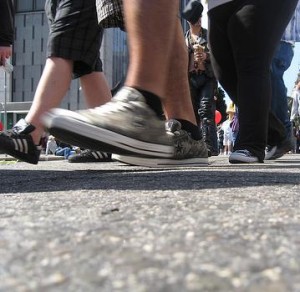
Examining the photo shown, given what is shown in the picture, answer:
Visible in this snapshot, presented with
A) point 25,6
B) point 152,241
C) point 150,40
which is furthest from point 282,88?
point 25,6

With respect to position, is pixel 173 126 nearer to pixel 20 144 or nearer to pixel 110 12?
pixel 110 12

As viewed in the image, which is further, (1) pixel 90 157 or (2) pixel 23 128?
(1) pixel 90 157

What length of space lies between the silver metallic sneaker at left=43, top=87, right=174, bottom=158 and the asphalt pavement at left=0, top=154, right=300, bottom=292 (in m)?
0.29

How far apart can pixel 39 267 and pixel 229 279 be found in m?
0.19

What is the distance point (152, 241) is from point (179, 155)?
1218 mm

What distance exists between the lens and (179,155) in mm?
1826

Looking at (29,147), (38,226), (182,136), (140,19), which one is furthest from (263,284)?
(29,147)

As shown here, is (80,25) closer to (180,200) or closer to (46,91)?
(46,91)

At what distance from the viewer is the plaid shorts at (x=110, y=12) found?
1.87 meters

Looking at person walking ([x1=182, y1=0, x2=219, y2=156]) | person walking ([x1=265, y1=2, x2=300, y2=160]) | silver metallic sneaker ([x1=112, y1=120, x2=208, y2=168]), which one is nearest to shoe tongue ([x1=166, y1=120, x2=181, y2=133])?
silver metallic sneaker ([x1=112, y1=120, x2=208, y2=168])

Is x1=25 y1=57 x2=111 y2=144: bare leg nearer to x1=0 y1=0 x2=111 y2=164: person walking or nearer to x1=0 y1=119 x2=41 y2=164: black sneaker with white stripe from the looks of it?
x1=0 y1=0 x2=111 y2=164: person walking

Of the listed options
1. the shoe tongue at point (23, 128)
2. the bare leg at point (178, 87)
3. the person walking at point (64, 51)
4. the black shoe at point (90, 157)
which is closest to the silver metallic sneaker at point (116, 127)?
the bare leg at point (178, 87)

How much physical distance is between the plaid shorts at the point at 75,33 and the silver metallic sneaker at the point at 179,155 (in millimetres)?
721

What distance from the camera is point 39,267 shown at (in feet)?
1.69
